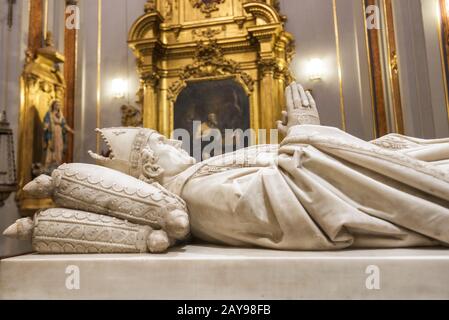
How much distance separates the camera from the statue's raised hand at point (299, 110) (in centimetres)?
212

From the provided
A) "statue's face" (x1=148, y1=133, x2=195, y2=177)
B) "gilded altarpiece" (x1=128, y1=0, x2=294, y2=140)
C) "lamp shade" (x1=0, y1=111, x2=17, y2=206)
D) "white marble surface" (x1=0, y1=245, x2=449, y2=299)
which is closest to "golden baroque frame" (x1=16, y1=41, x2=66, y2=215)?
"lamp shade" (x1=0, y1=111, x2=17, y2=206)

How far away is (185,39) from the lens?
21.4 ft

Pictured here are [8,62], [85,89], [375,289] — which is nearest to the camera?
[375,289]

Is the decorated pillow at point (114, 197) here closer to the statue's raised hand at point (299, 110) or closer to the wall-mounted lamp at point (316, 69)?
the statue's raised hand at point (299, 110)

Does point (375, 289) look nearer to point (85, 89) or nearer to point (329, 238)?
point (329, 238)

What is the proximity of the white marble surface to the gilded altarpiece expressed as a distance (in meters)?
4.69

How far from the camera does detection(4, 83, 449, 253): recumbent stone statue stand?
136 centimetres

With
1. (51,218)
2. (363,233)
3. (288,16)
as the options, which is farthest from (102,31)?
(363,233)

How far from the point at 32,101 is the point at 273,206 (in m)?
4.66

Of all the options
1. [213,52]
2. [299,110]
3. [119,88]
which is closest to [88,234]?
[299,110]

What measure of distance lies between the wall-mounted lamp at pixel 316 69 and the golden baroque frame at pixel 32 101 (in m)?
3.73

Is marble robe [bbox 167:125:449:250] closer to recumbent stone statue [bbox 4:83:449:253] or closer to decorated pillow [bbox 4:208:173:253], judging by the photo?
recumbent stone statue [bbox 4:83:449:253]

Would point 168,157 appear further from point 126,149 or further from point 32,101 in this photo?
point 32,101

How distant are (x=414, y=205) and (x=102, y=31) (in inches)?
265
